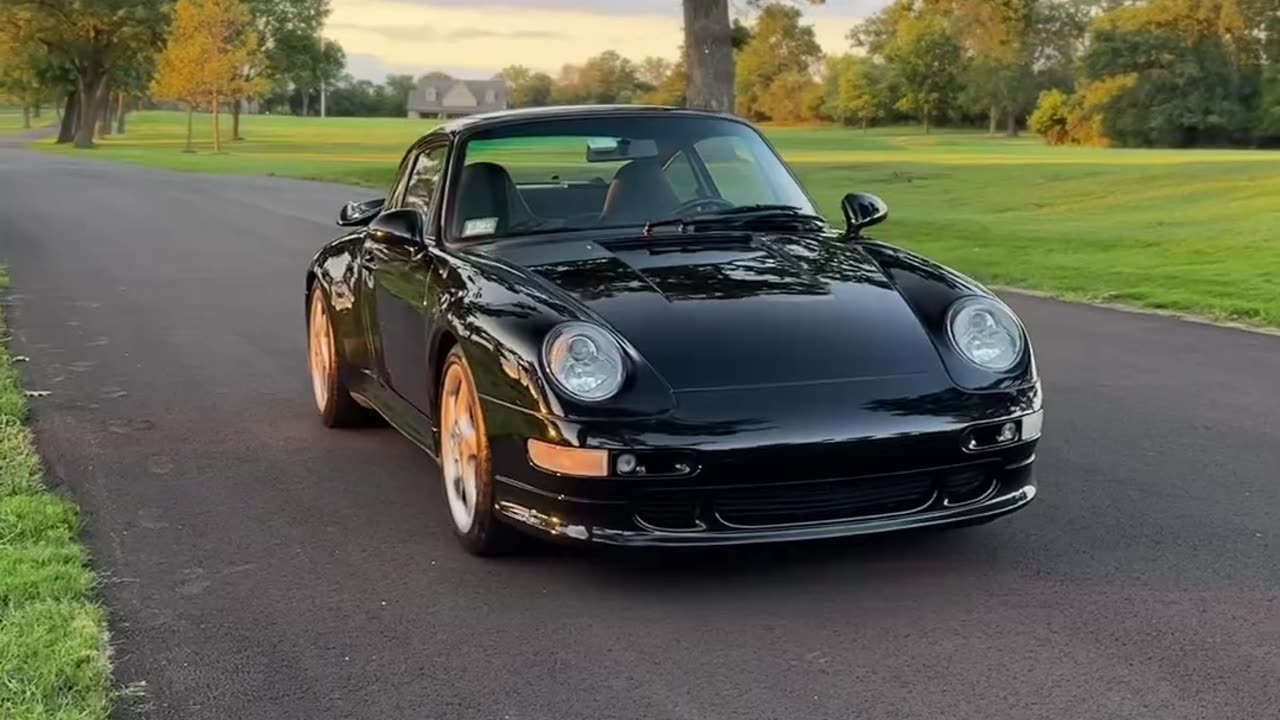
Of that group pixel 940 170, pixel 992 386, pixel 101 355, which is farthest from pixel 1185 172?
pixel 992 386

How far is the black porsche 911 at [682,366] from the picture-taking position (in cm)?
429

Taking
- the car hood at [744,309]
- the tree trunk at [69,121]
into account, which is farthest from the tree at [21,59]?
the car hood at [744,309]

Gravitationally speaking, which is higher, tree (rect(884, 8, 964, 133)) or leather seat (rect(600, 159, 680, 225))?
tree (rect(884, 8, 964, 133))

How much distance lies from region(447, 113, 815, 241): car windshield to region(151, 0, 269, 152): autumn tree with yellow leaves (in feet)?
197

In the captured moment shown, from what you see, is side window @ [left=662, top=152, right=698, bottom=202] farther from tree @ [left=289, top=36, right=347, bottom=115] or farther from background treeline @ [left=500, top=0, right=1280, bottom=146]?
tree @ [left=289, top=36, right=347, bottom=115]

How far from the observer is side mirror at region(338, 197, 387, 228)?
6859 mm

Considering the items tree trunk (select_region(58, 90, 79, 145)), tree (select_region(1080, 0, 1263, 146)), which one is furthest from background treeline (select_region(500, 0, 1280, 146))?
tree trunk (select_region(58, 90, 79, 145))

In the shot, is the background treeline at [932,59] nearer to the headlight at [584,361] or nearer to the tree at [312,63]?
the tree at [312,63]

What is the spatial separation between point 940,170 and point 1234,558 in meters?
34.9

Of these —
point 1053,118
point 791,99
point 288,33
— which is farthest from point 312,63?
point 1053,118

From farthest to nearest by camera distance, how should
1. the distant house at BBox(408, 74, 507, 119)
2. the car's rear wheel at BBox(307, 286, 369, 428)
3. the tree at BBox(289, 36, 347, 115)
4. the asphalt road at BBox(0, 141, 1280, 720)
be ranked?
1. the distant house at BBox(408, 74, 507, 119)
2. the tree at BBox(289, 36, 347, 115)
3. the car's rear wheel at BBox(307, 286, 369, 428)
4. the asphalt road at BBox(0, 141, 1280, 720)

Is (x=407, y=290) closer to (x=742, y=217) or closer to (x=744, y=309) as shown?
(x=742, y=217)

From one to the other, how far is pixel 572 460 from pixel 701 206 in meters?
1.78

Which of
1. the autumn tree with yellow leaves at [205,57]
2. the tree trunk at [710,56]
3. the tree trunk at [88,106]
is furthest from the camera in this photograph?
the tree trunk at [88,106]
